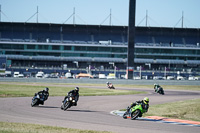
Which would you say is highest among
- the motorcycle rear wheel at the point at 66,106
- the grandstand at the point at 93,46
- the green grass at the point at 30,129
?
the grandstand at the point at 93,46

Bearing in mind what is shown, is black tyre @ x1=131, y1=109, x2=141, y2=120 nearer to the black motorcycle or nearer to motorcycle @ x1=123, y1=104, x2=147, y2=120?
motorcycle @ x1=123, y1=104, x2=147, y2=120

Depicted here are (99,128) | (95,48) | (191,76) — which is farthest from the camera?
(95,48)

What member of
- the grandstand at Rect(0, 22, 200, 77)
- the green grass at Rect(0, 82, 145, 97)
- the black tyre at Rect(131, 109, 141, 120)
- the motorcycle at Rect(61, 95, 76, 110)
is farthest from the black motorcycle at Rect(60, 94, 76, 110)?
the grandstand at Rect(0, 22, 200, 77)

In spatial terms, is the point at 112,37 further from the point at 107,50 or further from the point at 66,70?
the point at 66,70

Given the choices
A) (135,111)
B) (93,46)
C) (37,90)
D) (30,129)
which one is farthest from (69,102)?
(93,46)

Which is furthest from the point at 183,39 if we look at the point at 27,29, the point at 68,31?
the point at 27,29

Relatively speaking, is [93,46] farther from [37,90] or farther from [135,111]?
[135,111]

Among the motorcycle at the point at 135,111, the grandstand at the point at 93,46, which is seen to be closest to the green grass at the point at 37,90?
the motorcycle at the point at 135,111

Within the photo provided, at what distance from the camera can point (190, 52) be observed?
117 meters

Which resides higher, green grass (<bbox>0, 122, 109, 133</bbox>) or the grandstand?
the grandstand

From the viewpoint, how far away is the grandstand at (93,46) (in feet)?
370

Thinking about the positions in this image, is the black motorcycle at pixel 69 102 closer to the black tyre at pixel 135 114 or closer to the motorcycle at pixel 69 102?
the motorcycle at pixel 69 102

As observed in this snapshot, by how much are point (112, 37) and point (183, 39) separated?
22.7m

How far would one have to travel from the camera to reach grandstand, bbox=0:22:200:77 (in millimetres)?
112688
